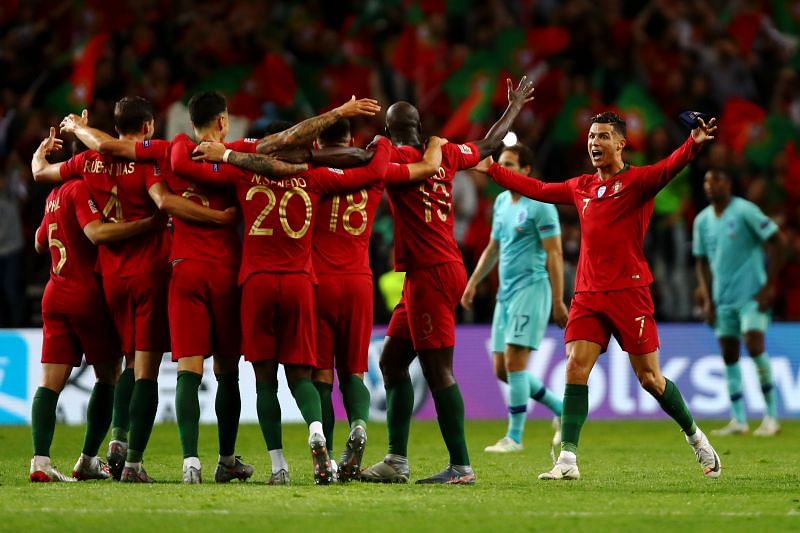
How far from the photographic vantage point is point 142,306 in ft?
29.3

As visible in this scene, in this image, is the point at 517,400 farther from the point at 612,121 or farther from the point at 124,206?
the point at 124,206

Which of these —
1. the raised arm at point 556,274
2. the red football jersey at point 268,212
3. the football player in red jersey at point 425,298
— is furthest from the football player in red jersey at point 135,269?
the raised arm at point 556,274

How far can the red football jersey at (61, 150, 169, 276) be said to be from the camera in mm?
8938

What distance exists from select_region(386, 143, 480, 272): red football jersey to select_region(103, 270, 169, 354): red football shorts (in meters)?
1.54

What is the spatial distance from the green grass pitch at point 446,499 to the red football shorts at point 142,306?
3.02 ft

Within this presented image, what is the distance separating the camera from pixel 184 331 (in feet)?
28.3

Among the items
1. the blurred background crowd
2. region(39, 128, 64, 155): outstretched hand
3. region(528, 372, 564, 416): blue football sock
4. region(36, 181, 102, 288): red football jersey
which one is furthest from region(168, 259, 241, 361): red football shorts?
the blurred background crowd

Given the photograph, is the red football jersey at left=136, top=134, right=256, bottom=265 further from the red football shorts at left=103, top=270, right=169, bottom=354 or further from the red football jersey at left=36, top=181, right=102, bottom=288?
the red football jersey at left=36, top=181, right=102, bottom=288

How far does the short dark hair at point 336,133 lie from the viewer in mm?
A: 8891

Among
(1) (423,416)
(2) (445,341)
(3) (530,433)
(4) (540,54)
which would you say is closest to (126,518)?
(2) (445,341)

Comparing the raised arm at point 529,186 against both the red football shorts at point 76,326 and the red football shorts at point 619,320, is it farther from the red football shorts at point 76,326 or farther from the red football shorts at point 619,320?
the red football shorts at point 76,326

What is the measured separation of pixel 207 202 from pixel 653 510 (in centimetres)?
330

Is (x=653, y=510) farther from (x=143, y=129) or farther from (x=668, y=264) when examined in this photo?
(x=668, y=264)

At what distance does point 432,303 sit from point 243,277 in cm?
124
